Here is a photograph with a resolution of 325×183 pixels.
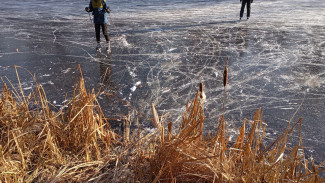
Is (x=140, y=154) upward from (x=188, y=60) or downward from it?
downward

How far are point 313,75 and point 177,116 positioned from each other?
3.18m

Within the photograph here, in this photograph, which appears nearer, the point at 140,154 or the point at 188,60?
the point at 140,154

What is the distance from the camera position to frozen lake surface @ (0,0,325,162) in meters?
4.23

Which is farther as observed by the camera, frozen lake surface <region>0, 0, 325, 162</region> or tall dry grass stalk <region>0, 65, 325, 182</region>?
frozen lake surface <region>0, 0, 325, 162</region>

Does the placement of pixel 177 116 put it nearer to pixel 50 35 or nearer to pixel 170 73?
pixel 170 73

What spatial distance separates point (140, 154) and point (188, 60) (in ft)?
14.0

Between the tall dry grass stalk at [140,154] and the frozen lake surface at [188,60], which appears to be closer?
the tall dry grass stalk at [140,154]

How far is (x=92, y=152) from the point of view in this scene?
2.69m

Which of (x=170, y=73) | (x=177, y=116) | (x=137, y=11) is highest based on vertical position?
(x=137, y=11)

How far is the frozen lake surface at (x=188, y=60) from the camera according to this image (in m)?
4.23

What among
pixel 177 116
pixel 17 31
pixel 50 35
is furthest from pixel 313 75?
pixel 17 31

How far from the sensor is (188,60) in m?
6.40

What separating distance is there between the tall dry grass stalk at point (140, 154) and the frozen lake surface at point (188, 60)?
1.20 meters

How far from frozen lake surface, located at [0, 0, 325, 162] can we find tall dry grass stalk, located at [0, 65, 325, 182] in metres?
1.20
